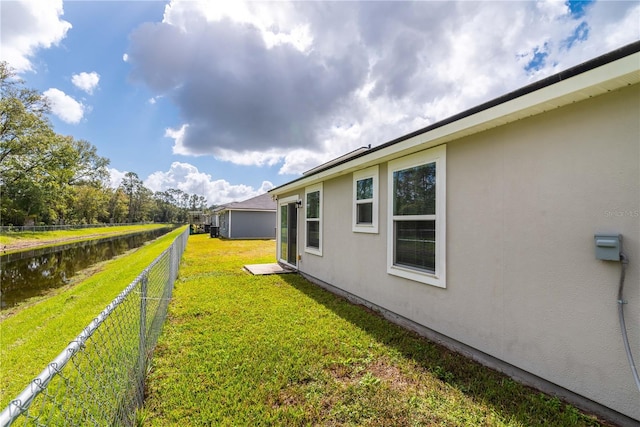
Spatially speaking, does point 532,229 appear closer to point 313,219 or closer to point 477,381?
point 477,381

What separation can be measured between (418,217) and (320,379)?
2.52 metres

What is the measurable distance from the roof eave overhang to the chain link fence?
3710 mm

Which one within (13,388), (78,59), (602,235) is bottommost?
(13,388)

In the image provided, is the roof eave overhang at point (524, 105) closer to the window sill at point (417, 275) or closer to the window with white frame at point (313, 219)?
the window sill at point (417, 275)

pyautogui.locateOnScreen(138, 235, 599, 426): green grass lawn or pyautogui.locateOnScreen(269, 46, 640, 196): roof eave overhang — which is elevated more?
pyautogui.locateOnScreen(269, 46, 640, 196): roof eave overhang

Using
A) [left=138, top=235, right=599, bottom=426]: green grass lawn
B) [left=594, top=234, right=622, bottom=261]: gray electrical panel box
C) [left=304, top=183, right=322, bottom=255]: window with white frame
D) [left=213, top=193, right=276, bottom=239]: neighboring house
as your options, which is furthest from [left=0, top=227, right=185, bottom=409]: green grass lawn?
[left=213, top=193, right=276, bottom=239]: neighboring house

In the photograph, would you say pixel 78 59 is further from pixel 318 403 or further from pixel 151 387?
pixel 318 403

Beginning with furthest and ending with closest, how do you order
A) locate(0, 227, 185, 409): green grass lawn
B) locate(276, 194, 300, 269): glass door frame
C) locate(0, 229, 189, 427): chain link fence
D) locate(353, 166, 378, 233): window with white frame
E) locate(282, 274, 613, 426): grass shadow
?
locate(276, 194, 300, 269): glass door frame
locate(353, 166, 378, 233): window with white frame
locate(0, 227, 185, 409): green grass lawn
locate(282, 274, 613, 426): grass shadow
locate(0, 229, 189, 427): chain link fence

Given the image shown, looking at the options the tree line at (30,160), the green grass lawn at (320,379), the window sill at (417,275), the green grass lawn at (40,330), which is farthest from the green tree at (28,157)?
the window sill at (417,275)

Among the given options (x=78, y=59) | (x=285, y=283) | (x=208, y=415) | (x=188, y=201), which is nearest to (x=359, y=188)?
(x=285, y=283)

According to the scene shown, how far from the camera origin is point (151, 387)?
9.29ft

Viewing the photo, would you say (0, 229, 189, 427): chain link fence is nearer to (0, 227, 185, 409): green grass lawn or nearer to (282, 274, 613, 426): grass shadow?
(0, 227, 185, 409): green grass lawn

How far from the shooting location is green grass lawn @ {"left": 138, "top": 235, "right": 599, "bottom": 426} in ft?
7.93

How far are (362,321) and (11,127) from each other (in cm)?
3703
